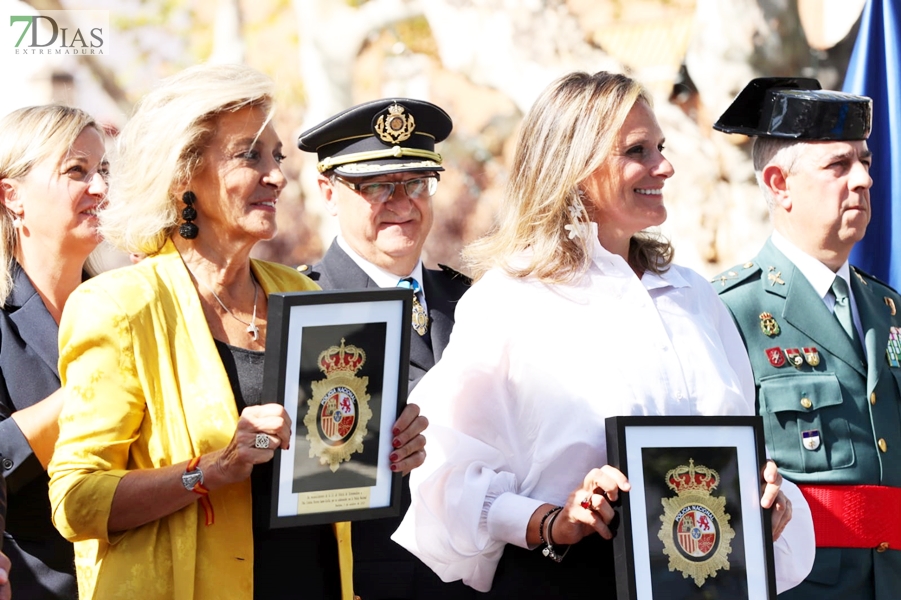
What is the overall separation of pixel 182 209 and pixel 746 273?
1.97 metres

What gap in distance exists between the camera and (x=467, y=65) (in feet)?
15.4

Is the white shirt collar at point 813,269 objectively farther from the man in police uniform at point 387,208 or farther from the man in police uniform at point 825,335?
the man in police uniform at point 387,208

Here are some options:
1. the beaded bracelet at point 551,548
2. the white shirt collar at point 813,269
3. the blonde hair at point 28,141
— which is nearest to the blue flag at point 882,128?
the white shirt collar at point 813,269

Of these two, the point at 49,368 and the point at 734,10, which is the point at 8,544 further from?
the point at 734,10

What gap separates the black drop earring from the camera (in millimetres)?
2682

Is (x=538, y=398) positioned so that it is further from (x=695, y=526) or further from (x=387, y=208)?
(x=387, y=208)

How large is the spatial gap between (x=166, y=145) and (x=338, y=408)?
737mm

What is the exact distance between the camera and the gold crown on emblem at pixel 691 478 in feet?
8.20

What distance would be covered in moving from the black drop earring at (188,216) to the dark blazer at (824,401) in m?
1.83

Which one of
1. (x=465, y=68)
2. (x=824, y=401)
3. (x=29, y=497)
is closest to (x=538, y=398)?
(x=824, y=401)

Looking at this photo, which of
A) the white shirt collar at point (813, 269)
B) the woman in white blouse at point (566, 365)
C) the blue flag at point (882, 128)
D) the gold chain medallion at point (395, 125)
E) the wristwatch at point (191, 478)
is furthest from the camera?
the blue flag at point (882, 128)

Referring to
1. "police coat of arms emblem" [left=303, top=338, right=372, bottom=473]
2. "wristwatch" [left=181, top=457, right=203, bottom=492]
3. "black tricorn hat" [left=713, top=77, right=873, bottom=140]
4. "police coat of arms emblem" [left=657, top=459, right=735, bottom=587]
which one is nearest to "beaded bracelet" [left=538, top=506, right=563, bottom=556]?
"police coat of arms emblem" [left=657, top=459, right=735, bottom=587]

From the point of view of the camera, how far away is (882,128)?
16.4ft

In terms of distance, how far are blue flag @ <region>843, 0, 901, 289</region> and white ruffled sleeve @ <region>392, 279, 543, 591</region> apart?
2.77 metres
